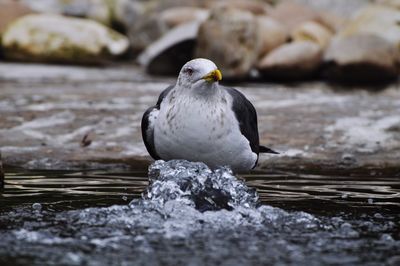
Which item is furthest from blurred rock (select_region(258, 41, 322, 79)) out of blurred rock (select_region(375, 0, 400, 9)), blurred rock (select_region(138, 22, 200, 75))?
blurred rock (select_region(375, 0, 400, 9))

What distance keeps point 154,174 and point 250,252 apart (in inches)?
59.7

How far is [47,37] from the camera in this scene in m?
14.8

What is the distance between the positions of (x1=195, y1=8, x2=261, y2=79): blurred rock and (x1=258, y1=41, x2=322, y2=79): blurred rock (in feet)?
0.91

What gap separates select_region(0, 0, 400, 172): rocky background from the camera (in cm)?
821

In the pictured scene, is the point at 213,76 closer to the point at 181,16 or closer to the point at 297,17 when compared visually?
the point at 297,17

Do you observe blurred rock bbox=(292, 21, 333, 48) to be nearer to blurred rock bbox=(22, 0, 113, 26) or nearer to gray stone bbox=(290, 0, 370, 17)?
gray stone bbox=(290, 0, 370, 17)

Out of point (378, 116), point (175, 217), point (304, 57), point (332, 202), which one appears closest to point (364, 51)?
point (304, 57)

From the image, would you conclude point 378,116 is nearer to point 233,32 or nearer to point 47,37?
point 233,32

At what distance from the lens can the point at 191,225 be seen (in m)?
4.84

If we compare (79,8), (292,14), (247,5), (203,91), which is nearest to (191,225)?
(203,91)

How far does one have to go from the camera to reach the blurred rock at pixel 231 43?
43.4 feet

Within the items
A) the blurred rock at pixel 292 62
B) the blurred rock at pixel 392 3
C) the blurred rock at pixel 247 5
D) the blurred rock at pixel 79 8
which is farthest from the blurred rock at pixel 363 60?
the blurred rock at pixel 79 8

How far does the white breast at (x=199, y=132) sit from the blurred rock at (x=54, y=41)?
963 cm

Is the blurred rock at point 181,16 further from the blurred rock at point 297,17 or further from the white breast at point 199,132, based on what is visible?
the white breast at point 199,132
